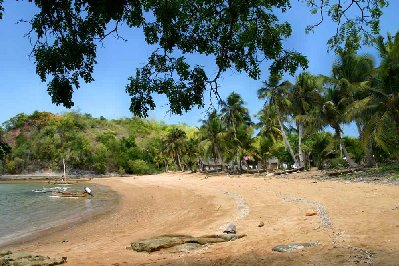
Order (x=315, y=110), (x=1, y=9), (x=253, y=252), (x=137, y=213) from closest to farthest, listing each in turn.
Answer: (x=1, y=9) < (x=253, y=252) < (x=137, y=213) < (x=315, y=110)

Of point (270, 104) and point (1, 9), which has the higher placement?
point (270, 104)

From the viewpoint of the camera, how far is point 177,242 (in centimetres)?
920

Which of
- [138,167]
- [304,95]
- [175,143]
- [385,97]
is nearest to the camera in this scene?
[385,97]

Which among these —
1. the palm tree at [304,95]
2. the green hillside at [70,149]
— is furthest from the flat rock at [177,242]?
the green hillside at [70,149]

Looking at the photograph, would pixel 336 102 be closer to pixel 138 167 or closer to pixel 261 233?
pixel 261 233

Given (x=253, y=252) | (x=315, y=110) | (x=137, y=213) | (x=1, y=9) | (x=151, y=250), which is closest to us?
(x=1, y=9)

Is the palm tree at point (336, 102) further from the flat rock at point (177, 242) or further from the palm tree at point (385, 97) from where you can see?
the flat rock at point (177, 242)

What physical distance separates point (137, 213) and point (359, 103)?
54.9ft

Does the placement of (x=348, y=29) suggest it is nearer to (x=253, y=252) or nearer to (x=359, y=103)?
(x=253, y=252)

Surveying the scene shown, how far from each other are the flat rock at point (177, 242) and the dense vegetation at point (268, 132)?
290 centimetres

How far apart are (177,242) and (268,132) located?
44338 millimetres

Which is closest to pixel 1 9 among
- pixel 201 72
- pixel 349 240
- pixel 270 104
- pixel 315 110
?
pixel 201 72

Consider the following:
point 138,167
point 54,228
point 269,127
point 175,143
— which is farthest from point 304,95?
point 138,167

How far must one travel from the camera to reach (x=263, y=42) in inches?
241
